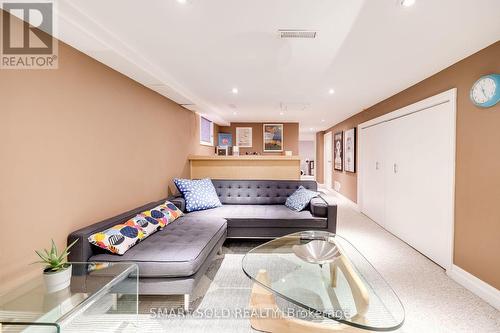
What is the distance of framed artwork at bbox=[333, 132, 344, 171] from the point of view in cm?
611

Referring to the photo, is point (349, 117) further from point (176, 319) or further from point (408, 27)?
point (176, 319)

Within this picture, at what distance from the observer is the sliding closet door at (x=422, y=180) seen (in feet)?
8.04

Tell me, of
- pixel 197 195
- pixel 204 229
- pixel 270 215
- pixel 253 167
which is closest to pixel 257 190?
pixel 253 167

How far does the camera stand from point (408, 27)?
1720 millimetres

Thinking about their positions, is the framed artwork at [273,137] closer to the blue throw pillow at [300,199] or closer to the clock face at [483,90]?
the blue throw pillow at [300,199]

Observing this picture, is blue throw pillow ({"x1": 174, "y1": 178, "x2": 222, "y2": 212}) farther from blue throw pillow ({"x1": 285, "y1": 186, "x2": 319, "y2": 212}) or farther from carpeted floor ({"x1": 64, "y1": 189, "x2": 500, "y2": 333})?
blue throw pillow ({"x1": 285, "y1": 186, "x2": 319, "y2": 212})

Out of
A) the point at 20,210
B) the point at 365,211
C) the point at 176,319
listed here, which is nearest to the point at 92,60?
the point at 20,210

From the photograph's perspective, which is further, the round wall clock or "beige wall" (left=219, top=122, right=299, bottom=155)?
"beige wall" (left=219, top=122, right=299, bottom=155)

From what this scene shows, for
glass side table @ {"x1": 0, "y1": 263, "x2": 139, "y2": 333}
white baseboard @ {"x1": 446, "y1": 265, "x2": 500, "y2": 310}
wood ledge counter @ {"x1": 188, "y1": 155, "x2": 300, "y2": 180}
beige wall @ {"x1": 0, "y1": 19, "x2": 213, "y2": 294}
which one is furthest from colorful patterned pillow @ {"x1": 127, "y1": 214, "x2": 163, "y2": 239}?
white baseboard @ {"x1": 446, "y1": 265, "x2": 500, "y2": 310}

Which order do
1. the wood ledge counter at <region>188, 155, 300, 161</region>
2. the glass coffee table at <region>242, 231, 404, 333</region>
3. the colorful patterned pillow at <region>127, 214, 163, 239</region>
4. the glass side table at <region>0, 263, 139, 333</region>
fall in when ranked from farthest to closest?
the wood ledge counter at <region>188, 155, 300, 161</region> < the colorful patterned pillow at <region>127, 214, 163, 239</region> < the glass coffee table at <region>242, 231, 404, 333</region> < the glass side table at <region>0, 263, 139, 333</region>

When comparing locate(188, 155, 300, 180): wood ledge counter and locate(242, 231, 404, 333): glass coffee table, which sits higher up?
locate(188, 155, 300, 180): wood ledge counter

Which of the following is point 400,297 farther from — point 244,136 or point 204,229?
point 244,136

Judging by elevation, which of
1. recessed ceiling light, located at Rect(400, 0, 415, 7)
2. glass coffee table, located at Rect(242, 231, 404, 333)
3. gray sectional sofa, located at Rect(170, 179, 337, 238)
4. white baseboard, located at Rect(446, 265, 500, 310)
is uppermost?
recessed ceiling light, located at Rect(400, 0, 415, 7)

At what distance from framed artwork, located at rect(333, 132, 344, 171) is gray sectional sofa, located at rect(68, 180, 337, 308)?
3047 millimetres
